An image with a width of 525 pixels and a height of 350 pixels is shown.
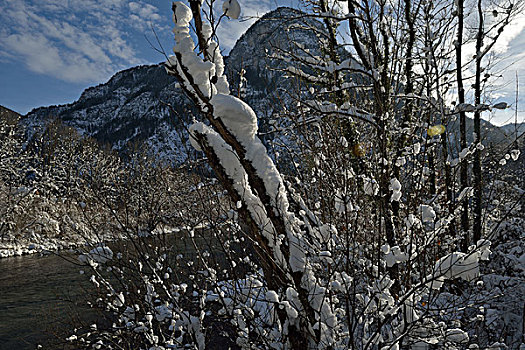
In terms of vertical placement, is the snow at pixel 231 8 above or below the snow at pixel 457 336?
above

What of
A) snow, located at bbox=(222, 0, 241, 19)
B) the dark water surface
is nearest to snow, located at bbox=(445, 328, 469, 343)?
snow, located at bbox=(222, 0, 241, 19)

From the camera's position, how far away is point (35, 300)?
8742mm

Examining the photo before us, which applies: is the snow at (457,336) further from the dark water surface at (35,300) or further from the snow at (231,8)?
the dark water surface at (35,300)

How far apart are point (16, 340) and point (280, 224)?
7.90m

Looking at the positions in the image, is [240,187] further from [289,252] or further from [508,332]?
[508,332]

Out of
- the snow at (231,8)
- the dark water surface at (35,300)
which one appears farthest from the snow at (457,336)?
the dark water surface at (35,300)

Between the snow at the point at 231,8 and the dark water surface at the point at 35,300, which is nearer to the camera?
the snow at the point at 231,8

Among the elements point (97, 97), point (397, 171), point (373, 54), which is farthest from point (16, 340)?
point (97, 97)

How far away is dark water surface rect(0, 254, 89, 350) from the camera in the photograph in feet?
21.0

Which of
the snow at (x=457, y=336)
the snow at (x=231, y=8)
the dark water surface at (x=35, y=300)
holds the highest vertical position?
A: the snow at (x=231, y=8)

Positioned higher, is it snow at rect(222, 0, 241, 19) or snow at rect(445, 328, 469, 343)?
snow at rect(222, 0, 241, 19)

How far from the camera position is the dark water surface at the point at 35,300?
639 cm

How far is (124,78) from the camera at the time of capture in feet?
456

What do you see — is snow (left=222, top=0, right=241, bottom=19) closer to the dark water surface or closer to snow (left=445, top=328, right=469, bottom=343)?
snow (left=445, top=328, right=469, bottom=343)
